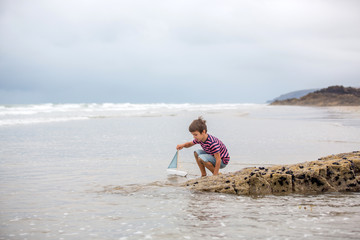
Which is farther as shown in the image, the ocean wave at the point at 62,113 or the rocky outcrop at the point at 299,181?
the ocean wave at the point at 62,113

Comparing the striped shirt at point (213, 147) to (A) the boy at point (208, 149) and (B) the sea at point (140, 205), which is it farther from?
(B) the sea at point (140, 205)

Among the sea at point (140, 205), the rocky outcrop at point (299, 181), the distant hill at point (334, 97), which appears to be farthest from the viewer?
the distant hill at point (334, 97)

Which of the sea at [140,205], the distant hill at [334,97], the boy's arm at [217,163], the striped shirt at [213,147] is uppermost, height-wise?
the distant hill at [334,97]

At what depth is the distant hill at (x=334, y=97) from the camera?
65.2 metres

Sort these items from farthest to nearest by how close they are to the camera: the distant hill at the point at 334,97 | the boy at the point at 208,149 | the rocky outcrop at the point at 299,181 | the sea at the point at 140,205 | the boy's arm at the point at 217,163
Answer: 1. the distant hill at the point at 334,97
2. the boy's arm at the point at 217,163
3. the boy at the point at 208,149
4. the rocky outcrop at the point at 299,181
5. the sea at the point at 140,205

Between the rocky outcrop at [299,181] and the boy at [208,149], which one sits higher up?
the boy at [208,149]

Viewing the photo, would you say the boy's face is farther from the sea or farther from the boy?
the sea

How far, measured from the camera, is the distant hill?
65.2 meters

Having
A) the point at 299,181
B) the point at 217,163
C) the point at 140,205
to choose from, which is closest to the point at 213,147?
the point at 217,163

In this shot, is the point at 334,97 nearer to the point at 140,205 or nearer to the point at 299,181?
the point at 299,181

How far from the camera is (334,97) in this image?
7106cm

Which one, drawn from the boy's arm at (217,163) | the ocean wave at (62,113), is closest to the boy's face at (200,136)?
the boy's arm at (217,163)

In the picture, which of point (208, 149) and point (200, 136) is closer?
point (200, 136)

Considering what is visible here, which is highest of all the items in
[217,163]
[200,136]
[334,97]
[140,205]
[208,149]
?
[334,97]
